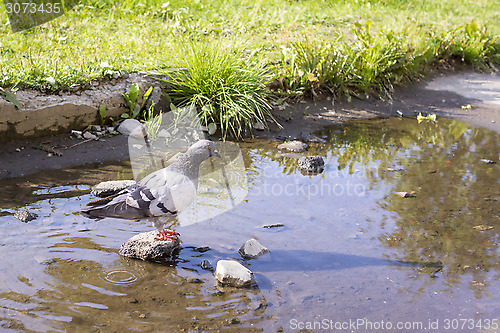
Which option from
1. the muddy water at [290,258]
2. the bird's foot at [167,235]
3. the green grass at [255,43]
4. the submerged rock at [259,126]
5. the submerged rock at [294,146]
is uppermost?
the green grass at [255,43]

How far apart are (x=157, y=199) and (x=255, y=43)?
4.60 metres

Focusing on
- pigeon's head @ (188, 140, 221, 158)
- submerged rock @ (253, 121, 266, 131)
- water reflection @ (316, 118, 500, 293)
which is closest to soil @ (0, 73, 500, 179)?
submerged rock @ (253, 121, 266, 131)

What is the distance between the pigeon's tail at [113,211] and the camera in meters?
3.16

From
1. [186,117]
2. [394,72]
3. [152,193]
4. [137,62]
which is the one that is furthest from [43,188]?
[394,72]

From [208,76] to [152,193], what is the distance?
272cm

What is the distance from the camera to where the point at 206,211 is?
397 centimetres

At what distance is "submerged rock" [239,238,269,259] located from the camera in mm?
3316

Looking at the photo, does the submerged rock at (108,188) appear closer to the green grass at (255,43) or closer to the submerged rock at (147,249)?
the submerged rock at (147,249)

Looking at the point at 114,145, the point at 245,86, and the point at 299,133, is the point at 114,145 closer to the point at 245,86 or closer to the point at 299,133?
the point at 245,86

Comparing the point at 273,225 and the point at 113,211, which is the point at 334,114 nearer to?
the point at 273,225

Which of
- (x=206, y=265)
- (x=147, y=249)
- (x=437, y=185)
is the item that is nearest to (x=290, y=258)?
(x=206, y=265)

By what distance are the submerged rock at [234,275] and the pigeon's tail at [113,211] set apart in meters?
0.76

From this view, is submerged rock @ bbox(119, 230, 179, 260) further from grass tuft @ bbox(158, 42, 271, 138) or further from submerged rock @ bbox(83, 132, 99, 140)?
grass tuft @ bbox(158, 42, 271, 138)

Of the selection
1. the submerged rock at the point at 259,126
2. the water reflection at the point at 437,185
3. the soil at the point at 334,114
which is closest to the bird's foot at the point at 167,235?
the water reflection at the point at 437,185
